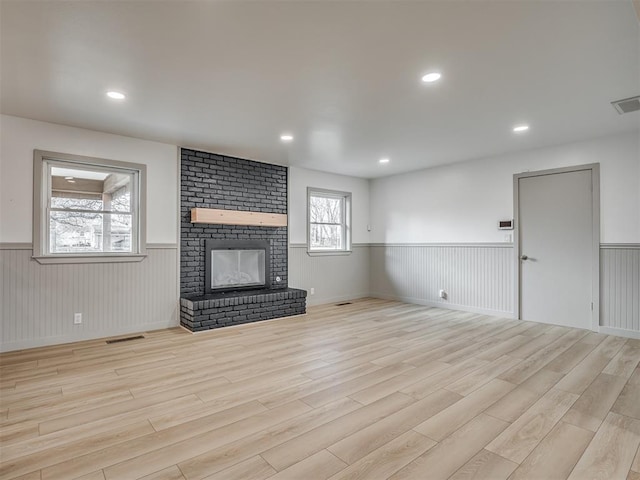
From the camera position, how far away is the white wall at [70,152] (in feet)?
12.4

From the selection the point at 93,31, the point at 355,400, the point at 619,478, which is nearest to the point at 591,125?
the point at 619,478

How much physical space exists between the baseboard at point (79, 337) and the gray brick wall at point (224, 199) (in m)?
0.54

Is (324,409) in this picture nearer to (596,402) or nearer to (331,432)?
(331,432)

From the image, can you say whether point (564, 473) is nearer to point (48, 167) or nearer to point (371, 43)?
point (371, 43)

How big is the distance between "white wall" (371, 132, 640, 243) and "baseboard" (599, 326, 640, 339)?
3.62 ft

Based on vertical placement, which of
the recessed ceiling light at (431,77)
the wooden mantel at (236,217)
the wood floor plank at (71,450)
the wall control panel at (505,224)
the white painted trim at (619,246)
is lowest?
the wood floor plank at (71,450)

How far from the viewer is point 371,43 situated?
96.3 inches

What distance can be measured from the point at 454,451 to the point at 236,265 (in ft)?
13.9

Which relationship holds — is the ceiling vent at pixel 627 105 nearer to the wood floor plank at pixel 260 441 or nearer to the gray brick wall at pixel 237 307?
the wood floor plank at pixel 260 441

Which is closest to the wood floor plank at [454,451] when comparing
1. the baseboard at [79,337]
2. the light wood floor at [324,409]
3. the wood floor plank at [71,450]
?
the light wood floor at [324,409]

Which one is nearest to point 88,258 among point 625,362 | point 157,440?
point 157,440

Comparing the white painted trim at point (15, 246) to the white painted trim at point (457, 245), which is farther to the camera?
the white painted trim at point (457, 245)

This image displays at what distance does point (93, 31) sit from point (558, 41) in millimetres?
3134

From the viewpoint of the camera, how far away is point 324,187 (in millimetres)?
6754
